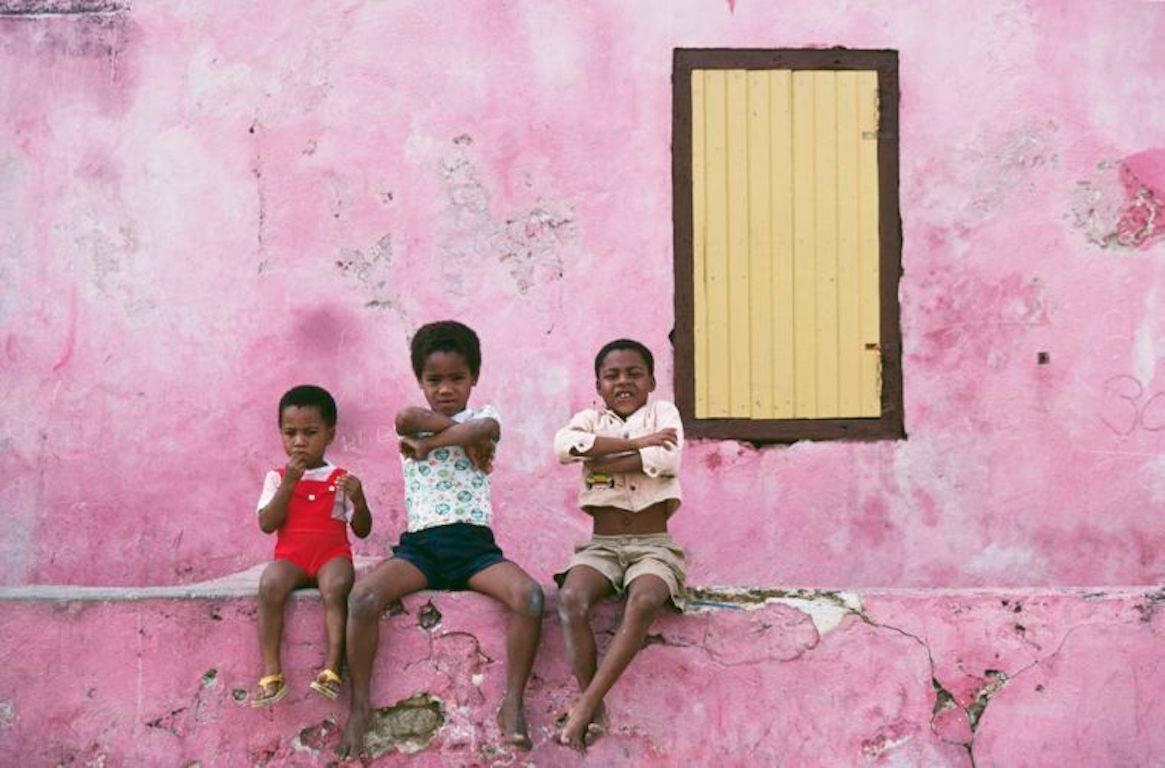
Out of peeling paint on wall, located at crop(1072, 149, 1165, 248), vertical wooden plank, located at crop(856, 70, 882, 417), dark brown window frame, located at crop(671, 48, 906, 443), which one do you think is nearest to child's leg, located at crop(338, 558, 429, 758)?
dark brown window frame, located at crop(671, 48, 906, 443)

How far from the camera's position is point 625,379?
4801 millimetres

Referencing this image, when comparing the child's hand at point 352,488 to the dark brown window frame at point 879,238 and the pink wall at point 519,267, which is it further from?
the dark brown window frame at point 879,238

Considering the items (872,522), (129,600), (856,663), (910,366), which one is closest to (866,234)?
(910,366)

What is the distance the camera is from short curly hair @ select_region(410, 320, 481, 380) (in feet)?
15.8

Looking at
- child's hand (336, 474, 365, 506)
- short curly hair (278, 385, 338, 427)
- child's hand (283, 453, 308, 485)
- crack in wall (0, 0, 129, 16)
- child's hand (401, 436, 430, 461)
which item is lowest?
child's hand (336, 474, 365, 506)

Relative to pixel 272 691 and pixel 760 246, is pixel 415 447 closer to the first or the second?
pixel 272 691

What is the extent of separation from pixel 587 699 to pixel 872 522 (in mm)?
2415

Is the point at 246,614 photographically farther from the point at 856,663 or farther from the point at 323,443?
the point at 856,663

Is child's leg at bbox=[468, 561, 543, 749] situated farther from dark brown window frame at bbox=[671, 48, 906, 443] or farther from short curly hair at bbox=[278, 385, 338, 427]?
dark brown window frame at bbox=[671, 48, 906, 443]

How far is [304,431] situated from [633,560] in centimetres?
112

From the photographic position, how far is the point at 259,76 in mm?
6512

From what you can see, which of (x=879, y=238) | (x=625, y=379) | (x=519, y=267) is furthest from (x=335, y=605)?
(x=879, y=238)

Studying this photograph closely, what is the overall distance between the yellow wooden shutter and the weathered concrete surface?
6.13 feet

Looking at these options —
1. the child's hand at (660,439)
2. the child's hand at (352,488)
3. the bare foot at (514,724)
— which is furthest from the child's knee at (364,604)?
the child's hand at (660,439)
